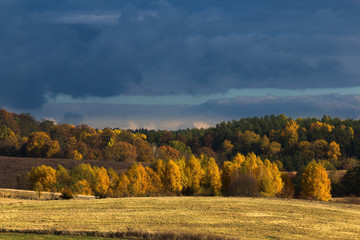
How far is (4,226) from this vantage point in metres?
42.4

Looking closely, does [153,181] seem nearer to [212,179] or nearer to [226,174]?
[212,179]

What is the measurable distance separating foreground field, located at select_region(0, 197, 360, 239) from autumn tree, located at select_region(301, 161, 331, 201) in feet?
134

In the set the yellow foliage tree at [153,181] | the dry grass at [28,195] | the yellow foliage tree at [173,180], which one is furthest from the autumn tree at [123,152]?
the dry grass at [28,195]

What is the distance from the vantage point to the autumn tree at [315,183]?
366ft

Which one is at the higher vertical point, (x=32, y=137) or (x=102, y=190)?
(x=32, y=137)

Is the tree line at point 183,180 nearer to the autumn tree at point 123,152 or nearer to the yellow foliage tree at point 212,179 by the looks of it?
the yellow foliage tree at point 212,179

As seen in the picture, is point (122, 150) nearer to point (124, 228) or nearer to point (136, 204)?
point (136, 204)

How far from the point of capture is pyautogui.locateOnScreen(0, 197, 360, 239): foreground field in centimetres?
4345

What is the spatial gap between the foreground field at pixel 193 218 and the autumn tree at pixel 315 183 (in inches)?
1603

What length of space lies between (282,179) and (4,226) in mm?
88715

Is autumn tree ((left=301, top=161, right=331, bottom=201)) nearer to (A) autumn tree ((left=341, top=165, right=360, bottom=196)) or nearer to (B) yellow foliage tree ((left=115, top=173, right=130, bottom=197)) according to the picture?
(A) autumn tree ((left=341, top=165, right=360, bottom=196))

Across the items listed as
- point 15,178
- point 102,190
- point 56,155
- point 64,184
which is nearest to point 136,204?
point 102,190

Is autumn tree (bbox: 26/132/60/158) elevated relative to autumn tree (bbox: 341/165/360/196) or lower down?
elevated

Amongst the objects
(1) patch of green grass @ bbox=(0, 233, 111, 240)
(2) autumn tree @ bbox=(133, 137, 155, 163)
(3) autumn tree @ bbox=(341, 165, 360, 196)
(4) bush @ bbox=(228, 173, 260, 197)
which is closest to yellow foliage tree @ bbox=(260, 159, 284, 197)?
(4) bush @ bbox=(228, 173, 260, 197)
